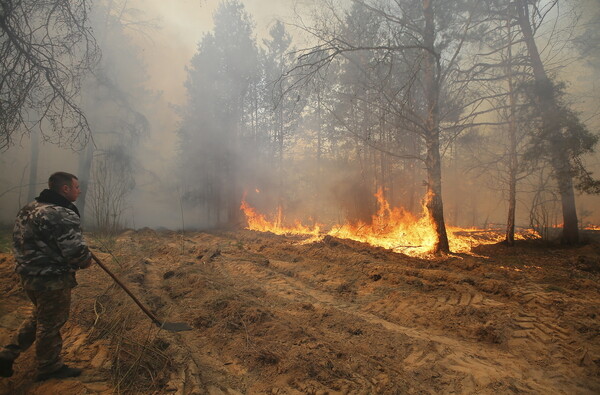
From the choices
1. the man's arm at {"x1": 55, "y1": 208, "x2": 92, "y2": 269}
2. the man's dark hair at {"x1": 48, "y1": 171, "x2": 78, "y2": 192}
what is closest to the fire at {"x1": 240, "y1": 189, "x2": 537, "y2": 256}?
the man's arm at {"x1": 55, "y1": 208, "x2": 92, "y2": 269}

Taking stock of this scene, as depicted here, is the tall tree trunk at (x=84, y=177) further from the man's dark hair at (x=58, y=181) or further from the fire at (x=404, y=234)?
the man's dark hair at (x=58, y=181)

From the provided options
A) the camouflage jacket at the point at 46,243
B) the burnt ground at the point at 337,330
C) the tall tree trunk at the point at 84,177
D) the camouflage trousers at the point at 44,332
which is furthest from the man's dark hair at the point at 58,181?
the tall tree trunk at the point at 84,177

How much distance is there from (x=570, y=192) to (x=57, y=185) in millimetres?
13430

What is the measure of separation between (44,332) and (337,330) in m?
3.60

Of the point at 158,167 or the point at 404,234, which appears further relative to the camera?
the point at 158,167

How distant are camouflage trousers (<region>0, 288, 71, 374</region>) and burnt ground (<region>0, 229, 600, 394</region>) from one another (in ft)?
0.76

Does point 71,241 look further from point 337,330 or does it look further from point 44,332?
point 337,330

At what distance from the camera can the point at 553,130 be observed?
862 cm

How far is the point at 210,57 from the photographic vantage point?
22750mm

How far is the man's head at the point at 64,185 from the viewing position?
335 centimetres

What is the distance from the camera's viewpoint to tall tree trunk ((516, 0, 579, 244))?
8.63m

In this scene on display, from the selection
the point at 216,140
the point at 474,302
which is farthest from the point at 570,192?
the point at 216,140

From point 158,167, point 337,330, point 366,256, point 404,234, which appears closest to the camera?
point 337,330

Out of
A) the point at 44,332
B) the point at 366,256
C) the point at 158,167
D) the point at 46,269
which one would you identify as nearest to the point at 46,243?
the point at 46,269
